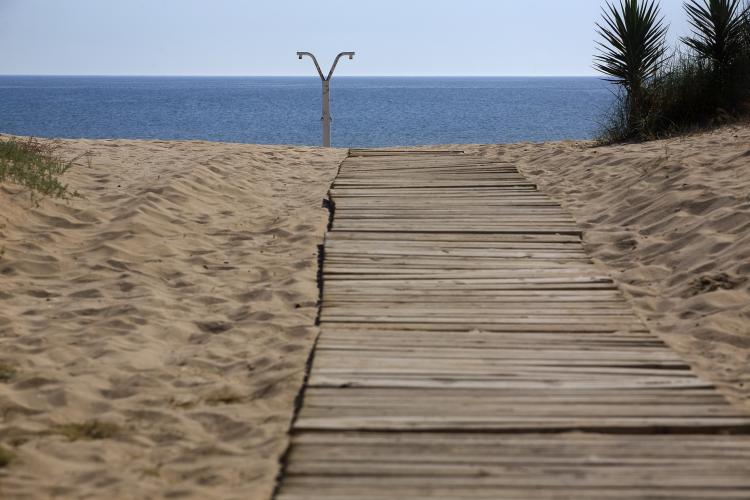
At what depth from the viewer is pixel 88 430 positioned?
3242mm

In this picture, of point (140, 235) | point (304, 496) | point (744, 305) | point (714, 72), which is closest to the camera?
point (304, 496)

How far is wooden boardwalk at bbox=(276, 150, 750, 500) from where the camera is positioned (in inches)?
108

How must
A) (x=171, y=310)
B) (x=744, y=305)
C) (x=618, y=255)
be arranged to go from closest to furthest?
(x=744, y=305) → (x=171, y=310) → (x=618, y=255)

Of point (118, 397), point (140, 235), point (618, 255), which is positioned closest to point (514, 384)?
point (118, 397)

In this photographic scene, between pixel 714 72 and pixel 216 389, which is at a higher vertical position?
pixel 714 72

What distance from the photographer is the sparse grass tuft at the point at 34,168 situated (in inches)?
280

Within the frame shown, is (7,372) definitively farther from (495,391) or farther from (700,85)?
(700,85)

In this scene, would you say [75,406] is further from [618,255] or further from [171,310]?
[618,255]

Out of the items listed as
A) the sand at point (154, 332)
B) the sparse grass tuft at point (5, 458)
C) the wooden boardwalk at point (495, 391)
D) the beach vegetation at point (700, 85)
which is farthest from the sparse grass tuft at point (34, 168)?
the beach vegetation at point (700, 85)

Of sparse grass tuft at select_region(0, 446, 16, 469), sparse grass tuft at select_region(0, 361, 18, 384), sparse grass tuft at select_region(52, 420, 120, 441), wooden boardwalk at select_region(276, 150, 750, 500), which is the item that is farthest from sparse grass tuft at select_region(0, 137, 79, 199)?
sparse grass tuft at select_region(0, 446, 16, 469)

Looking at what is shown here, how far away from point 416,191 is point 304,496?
551cm

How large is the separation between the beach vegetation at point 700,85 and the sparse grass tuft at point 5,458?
30.1ft

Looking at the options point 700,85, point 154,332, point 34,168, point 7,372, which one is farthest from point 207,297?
point 700,85

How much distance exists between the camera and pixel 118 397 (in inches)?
141
